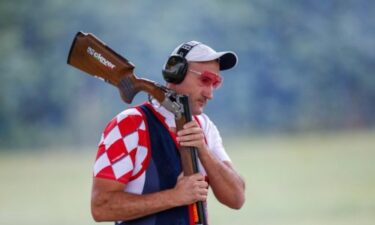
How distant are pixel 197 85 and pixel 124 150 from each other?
0.28m

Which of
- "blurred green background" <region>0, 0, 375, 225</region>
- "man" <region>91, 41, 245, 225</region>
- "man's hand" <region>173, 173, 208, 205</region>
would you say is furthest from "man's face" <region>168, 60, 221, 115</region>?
"blurred green background" <region>0, 0, 375, 225</region>

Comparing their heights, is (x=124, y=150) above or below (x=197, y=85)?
below

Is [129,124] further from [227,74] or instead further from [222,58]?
[227,74]

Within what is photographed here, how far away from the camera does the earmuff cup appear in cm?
286

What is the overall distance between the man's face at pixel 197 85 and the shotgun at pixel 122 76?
116 mm

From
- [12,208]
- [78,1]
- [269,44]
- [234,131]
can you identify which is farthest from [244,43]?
[12,208]

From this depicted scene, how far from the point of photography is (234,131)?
13.8 meters

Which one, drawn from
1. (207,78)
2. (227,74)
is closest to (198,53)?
(207,78)

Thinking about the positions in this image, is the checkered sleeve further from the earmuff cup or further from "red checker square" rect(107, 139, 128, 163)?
the earmuff cup

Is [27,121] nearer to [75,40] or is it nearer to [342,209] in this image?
[342,209]

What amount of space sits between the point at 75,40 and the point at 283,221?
5634 millimetres

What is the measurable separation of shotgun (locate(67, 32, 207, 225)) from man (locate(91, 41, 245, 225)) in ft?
0.10

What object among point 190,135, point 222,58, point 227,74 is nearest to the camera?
point 190,135

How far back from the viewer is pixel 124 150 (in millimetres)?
2803
